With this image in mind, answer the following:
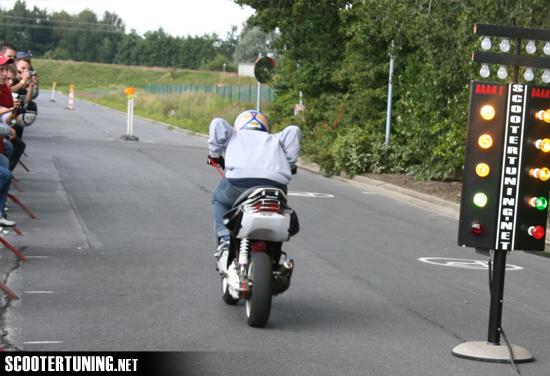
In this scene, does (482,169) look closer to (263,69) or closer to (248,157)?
(248,157)

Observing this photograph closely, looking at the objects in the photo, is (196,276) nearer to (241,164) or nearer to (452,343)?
(241,164)

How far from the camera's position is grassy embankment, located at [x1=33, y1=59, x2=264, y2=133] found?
126 ft

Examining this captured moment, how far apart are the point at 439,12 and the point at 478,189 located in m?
10.1

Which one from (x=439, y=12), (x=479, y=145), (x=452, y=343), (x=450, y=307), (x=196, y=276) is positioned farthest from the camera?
(x=439, y=12)

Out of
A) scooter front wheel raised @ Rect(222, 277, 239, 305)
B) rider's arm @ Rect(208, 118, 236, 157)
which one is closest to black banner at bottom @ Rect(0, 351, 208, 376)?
scooter front wheel raised @ Rect(222, 277, 239, 305)

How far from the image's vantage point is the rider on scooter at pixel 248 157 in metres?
5.89

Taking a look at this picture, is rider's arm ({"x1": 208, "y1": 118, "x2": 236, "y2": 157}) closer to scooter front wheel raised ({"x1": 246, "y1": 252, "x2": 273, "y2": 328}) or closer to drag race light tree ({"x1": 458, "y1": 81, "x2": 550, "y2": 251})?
scooter front wheel raised ({"x1": 246, "y1": 252, "x2": 273, "y2": 328})

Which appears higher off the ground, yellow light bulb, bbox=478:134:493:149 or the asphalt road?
yellow light bulb, bbox=478:134:493:149

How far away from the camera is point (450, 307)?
6.84 metres

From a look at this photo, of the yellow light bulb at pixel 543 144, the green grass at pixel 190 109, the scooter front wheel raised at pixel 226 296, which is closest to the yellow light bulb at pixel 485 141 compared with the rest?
the yellow light bulb at pixel 543 144

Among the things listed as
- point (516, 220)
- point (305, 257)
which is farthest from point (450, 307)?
point (305, 257)

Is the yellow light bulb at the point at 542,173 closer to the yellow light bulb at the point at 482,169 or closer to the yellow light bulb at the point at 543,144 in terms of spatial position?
the yellow light bulb at the point at 543,144

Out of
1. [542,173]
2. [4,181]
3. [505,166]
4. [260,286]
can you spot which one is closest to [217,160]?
[260,286]

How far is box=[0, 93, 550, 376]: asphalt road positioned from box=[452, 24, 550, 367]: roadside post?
882mm
